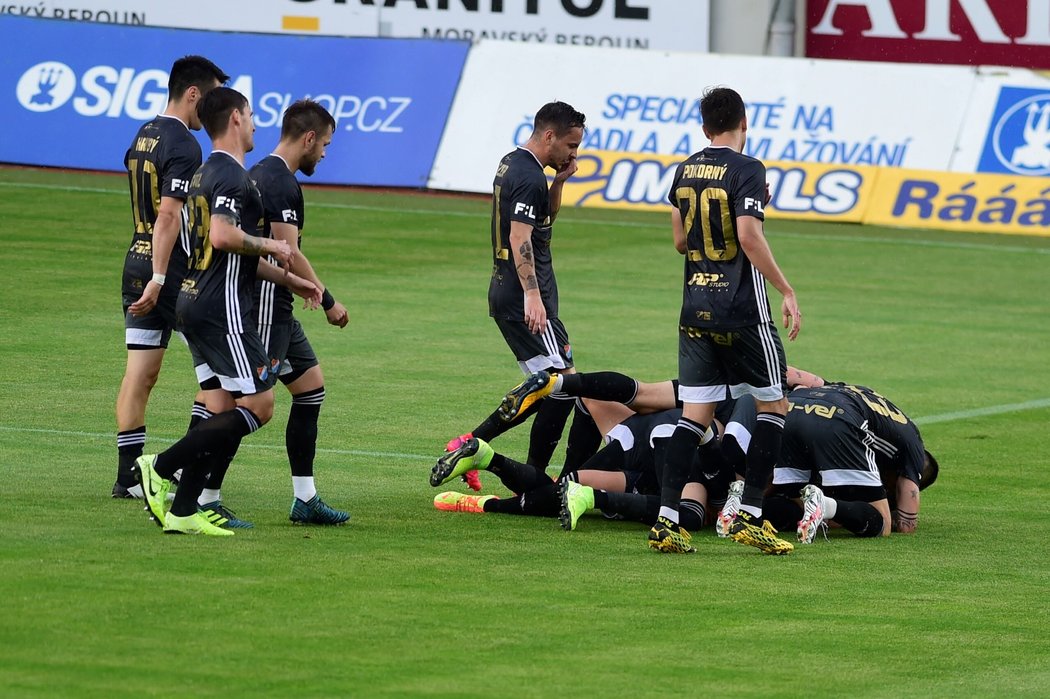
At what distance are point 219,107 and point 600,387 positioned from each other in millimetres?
2555

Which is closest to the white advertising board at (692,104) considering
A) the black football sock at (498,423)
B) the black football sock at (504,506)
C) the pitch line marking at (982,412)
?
the pitch line marking at (982,412)

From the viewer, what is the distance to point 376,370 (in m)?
14.3

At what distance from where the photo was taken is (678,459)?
29.5ft

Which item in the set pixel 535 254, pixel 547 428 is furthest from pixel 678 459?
pixel 535 254

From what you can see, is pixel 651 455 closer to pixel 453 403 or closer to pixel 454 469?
pixel 454 469

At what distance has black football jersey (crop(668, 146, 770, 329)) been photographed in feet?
29.1

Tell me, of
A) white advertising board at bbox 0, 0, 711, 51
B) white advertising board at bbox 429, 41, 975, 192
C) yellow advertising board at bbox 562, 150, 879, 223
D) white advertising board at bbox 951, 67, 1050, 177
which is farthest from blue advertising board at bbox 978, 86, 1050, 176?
white advertising board at bbox 0, 0, 711, 51

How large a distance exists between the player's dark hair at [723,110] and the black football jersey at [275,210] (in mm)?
1967

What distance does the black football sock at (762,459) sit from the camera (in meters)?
9.03

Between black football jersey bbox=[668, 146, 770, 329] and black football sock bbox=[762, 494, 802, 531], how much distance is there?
110cm

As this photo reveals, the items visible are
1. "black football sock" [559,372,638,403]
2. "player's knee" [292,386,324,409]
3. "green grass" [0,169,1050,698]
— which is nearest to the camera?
"green grass" [0,169,1050,698]

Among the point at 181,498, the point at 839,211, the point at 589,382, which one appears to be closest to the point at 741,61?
the point at 839,211

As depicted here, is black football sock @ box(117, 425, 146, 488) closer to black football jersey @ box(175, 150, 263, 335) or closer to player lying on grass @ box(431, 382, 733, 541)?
black football jersey @ box(175, 150, 263, 335)

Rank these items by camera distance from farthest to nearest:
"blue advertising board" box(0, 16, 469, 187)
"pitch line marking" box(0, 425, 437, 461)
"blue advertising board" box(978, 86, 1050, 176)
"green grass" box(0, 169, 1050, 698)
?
"blue advertising board" box(0, 16, 469, 187), "blue advertising board" box(978, 86, 1050, 176), "pitch line marking" box(0, 425, 437, 461), "green grass" box(0, 169, 1050, 698)
